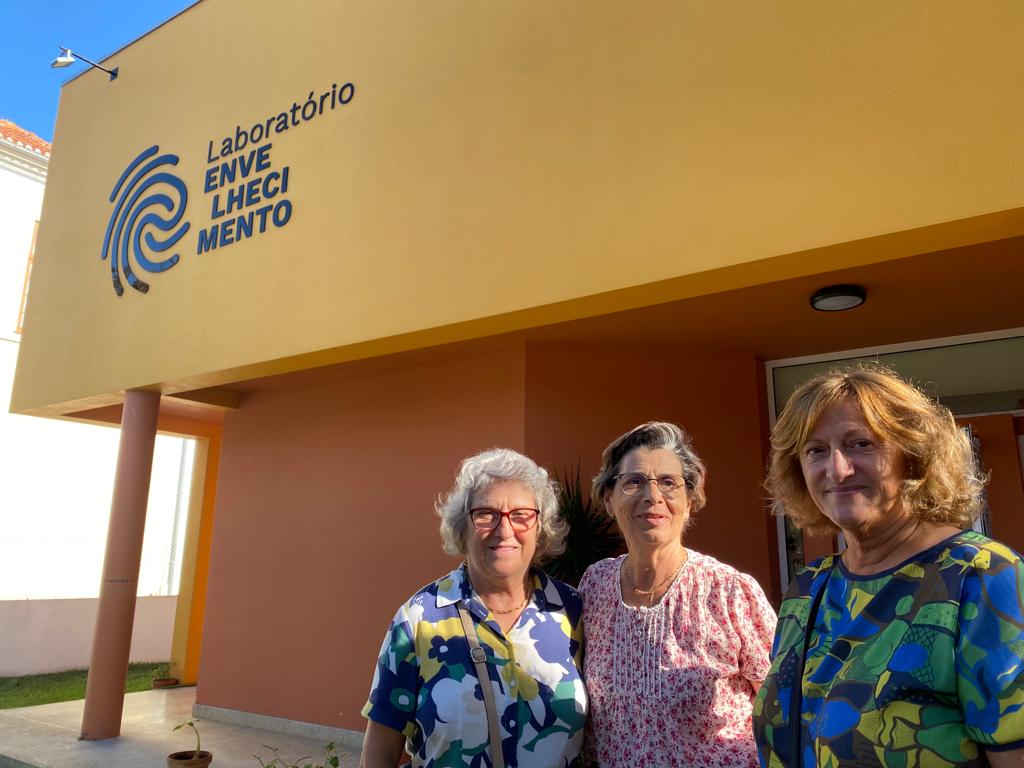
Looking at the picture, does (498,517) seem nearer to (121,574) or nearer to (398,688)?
(398,688)

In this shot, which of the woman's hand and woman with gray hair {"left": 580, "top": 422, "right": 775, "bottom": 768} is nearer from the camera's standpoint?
woman with gray hair {"left": 580, "top": 422, "right": 775, "bottom": 768}

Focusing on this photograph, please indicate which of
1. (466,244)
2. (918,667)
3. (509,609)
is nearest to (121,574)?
(466,244)

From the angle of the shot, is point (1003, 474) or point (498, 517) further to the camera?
point (1003, 474)

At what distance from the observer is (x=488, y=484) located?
217cm

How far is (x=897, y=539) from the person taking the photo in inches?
54.1

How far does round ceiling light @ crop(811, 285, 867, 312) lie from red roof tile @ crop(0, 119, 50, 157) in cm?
1351

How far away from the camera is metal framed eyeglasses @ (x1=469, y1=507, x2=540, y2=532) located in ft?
6.95

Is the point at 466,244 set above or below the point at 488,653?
above

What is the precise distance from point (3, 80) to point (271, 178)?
14.1 meters

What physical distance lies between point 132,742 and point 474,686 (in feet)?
18.4

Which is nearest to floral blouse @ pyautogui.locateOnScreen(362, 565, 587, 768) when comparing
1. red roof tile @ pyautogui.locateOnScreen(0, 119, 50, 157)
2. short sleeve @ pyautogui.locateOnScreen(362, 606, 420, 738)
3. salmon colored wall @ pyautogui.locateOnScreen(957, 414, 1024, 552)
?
short sleeve @ pyautogui.locateOnScreen(362, 606, 420, 738)

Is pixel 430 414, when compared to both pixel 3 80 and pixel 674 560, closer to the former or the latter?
pixel 674 560

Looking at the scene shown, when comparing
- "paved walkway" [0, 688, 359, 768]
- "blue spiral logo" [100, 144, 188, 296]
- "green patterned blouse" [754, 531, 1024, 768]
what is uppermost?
"blue spiral logo" [100, 144, 188, 296]

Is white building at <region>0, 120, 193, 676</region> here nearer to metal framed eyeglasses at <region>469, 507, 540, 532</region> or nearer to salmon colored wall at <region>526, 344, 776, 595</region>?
salmon colored wall at <region>526, 344, 776, 595</region>
